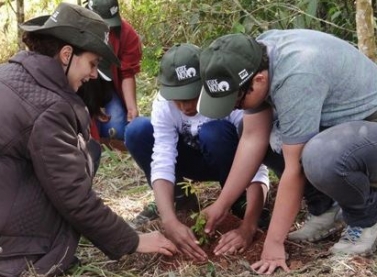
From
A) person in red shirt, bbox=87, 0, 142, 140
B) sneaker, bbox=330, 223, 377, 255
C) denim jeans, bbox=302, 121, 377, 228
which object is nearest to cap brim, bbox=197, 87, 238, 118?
denim jeans, bbox=302, 121, 377, 228

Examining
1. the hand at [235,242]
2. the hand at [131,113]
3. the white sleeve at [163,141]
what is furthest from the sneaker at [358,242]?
the hand at [131,113]

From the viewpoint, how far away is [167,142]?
279 centimetres

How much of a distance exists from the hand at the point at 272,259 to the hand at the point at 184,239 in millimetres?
258

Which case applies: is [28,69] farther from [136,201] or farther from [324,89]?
[136,201]

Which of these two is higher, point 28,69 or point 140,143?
point 28,69

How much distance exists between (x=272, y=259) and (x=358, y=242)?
332 millimetres

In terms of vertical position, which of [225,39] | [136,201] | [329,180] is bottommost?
[136,201]

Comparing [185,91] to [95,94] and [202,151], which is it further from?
[95,94]

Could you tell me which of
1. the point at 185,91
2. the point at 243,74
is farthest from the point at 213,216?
the point at 243,74

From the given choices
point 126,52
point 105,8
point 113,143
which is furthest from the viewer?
point 113,143

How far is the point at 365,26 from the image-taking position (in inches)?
129

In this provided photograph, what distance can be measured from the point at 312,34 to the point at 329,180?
51cm

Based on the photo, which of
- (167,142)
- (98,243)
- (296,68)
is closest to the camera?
(296,68)

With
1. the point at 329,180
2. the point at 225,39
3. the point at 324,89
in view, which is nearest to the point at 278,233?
the point at 329,180
